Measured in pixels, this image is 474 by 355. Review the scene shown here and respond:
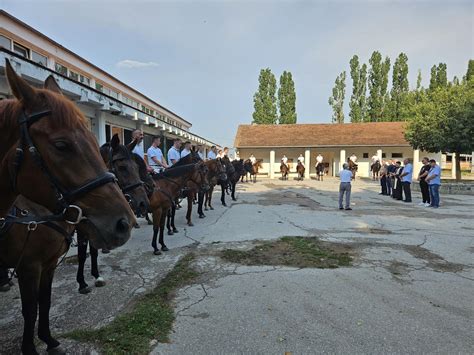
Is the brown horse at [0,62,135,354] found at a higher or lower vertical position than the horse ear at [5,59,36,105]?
lower

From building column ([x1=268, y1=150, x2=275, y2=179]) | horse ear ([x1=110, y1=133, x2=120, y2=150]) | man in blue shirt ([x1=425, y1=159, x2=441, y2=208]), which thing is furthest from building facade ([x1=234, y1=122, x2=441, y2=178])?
horse ear ([x1=110, y1=133, x2=120, y2=150])

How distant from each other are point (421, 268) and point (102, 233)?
5590mm

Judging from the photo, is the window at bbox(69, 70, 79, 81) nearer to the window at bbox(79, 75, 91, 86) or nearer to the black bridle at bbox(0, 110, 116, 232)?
the window at bbox(79, 75, 91, 86)

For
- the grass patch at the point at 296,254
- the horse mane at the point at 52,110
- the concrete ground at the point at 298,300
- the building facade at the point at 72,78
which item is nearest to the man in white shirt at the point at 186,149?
the building facade at the point at 72,78

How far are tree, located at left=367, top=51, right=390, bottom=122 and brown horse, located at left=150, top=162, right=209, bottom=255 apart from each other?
38999mm

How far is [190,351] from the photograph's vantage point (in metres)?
2.89

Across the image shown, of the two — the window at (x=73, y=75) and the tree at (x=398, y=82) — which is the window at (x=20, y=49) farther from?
the tree at (x=398, y=82)

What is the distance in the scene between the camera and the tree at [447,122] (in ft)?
58.0

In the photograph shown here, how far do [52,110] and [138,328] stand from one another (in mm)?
2562

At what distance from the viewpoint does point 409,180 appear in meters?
14.5

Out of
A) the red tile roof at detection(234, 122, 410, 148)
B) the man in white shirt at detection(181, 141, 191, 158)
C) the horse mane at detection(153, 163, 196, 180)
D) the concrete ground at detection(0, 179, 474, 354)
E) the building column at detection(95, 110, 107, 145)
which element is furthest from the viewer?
the red tile roof at detection(234, 122, 410, 148)

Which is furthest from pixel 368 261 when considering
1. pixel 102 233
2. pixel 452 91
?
pixel 452 91

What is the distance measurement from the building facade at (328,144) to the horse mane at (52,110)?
2988 cm

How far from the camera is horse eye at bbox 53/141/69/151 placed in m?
1.54
